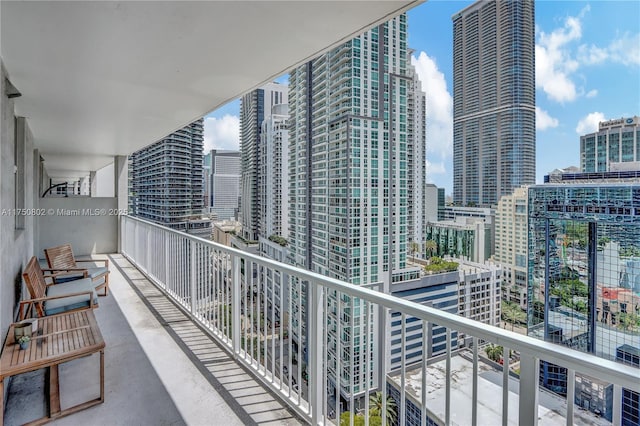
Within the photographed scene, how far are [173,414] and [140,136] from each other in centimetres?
548

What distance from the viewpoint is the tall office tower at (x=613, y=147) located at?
18.3ft

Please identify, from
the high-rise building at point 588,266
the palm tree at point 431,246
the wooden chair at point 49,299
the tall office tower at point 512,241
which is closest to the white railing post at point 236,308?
the wooden chair at point 49,299

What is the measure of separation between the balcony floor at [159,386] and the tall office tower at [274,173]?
1377cm

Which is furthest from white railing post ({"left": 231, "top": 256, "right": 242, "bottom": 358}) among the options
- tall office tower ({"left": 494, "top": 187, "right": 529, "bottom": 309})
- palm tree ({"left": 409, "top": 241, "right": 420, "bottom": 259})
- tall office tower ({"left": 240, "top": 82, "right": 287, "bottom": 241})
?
tall office tower ({"left": 240, "top": 82, "right": 287, "bottom": 241})

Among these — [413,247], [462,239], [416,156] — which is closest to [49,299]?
[462,239]

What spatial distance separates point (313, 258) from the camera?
41.3 feet

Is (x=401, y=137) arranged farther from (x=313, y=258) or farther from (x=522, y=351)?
(x=522, y=351)

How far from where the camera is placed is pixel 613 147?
246 inches

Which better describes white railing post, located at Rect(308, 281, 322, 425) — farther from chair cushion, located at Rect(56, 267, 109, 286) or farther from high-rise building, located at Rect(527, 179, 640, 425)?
chair cushion, located at Rect(56, 267, 109, 286)

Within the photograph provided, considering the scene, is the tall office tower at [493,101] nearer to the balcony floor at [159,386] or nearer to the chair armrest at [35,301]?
the balcony floor at [159,386]

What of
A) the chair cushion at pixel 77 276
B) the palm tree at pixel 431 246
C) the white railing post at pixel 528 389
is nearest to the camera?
the white railing post at pixel 528 389

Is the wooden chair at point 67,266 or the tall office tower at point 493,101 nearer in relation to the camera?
the wooden chair at point 67,266

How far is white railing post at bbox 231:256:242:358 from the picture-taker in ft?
9.63

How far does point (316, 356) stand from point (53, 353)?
5.75 ft
